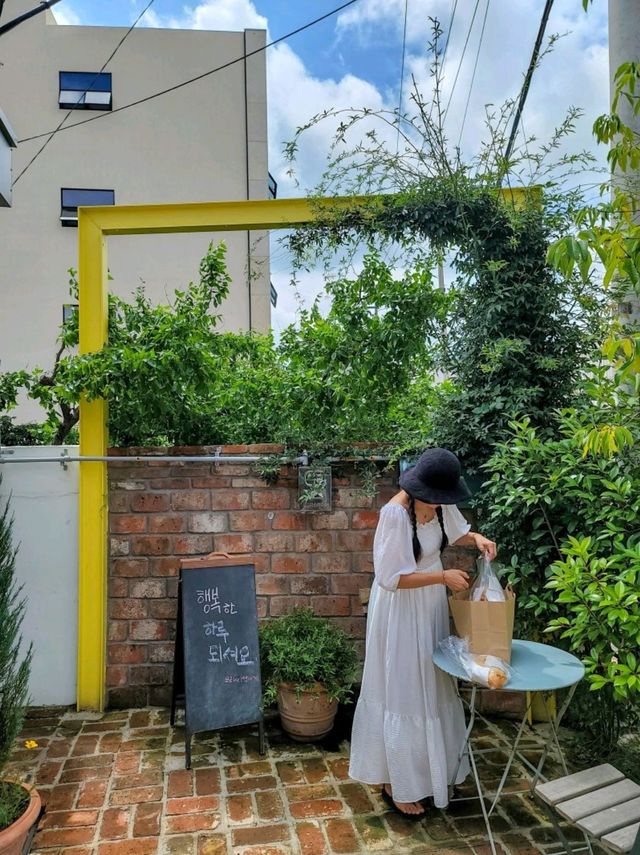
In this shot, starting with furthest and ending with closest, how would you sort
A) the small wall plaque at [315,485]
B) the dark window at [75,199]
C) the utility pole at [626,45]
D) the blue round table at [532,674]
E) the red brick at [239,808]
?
the dark window at [75,199] < the small wall plaque at [315,485] < the utility pole at [626,45] < the red brick at [239,808] < the blue round table at [532,674]

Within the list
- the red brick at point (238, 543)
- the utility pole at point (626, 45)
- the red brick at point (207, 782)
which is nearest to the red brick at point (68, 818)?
the red brick at point (207, 782)

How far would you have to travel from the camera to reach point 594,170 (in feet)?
10.6

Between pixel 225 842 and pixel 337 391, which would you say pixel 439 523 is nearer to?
pixel 337 391

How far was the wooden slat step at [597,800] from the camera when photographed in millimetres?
2014

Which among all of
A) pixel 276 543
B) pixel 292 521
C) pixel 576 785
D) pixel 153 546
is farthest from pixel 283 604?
pixel 576 785

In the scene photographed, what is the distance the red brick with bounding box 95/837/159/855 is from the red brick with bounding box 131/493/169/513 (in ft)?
5.81

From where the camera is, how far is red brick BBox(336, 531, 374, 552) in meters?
3.79

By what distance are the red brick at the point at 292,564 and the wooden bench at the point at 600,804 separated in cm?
189

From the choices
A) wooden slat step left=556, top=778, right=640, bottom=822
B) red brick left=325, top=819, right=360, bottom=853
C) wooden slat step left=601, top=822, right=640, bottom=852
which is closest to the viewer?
wooden slat step left=601, top=822, right=640, bottom=852

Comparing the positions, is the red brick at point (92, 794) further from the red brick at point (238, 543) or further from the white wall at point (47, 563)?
the red brick at point (238, 543)

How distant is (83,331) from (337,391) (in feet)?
5.40

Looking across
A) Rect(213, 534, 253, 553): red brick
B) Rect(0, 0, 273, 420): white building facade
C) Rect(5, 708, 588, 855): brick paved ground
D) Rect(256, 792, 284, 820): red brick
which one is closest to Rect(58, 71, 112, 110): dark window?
Rect(0, 0, 273, 420): white building facade

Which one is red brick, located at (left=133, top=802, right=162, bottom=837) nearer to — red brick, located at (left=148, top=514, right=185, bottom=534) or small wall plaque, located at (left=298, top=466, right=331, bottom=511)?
red brick, located at (left=148, top=514, right=185, bottom=534)

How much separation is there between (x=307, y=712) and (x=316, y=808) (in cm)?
59
